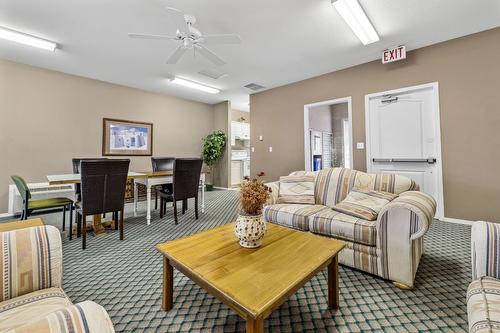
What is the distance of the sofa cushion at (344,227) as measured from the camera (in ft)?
5.83

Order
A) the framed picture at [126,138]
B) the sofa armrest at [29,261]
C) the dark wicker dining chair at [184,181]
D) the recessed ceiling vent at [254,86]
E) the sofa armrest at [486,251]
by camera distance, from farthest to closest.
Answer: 1. the recessed ceiling vent at [254,86]
2. the framed picture at [126,138]
3. the dark wicker dining chair at [184,181]
4. the sofa armrest at [486,251]
5. the sofa armrest at [29,261]

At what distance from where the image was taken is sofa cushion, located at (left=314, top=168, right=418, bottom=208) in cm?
225

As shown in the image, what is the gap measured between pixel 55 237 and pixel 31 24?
3287mm

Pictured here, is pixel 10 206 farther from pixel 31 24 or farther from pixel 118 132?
pixel 31 24

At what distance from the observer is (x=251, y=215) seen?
1.42m

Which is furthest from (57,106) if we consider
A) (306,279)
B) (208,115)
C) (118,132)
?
(306,279)

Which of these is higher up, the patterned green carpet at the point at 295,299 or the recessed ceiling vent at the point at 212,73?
the recessed ceiling vent at the point at 212,73

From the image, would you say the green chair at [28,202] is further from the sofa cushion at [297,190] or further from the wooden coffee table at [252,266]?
the sofa cushion at [297,190]

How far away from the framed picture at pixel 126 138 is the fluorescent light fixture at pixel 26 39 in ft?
5.84

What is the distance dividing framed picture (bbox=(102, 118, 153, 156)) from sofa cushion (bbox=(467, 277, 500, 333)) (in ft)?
18.8

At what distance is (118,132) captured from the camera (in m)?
5.00

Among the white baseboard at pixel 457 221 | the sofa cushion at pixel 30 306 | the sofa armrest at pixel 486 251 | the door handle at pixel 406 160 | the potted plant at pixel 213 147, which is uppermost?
the potted plant at pixel 213 147

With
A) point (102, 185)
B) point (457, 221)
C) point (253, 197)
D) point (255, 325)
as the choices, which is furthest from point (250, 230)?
point (457, 221)

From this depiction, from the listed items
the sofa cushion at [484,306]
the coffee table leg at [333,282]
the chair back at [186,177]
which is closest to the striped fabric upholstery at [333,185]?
the coffee table leg at [333,282]
